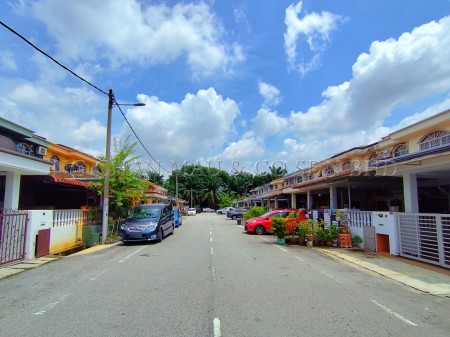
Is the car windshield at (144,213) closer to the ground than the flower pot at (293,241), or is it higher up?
higher up

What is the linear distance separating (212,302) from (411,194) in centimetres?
989

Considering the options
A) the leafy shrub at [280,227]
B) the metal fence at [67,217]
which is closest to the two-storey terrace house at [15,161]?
the metal fence at [67,217]

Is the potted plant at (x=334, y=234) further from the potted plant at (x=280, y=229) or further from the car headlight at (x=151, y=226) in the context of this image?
the car headlight at (x=151, y=226)

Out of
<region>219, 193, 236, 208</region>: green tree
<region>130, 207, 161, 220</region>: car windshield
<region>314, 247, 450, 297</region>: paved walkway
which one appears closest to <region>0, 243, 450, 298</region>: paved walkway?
<region>314, 247, 450, 297</region>: paved walkway

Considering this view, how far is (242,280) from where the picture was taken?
8.20m

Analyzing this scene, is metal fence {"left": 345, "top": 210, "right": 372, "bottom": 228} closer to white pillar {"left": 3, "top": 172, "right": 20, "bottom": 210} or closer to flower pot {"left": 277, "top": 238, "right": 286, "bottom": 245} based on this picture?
flower pot {"left": 277, "top": 238, "right": 286, "bottom": 245}

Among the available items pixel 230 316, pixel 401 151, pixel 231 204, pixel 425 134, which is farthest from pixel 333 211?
pixel 231 204

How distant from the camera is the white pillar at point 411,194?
12.6 metres

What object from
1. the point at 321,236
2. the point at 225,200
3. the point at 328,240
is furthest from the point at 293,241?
the point at 225,200

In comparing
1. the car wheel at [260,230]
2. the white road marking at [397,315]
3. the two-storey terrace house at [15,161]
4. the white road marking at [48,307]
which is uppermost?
the two-storey terrace house at [15,161]

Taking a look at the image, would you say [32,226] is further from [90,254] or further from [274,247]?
[274,247]

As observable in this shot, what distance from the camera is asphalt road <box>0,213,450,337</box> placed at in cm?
497

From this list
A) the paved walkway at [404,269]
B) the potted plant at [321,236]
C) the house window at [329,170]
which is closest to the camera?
Result: the paved walkway at [404,269]

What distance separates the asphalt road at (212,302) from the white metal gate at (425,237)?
2703mm
